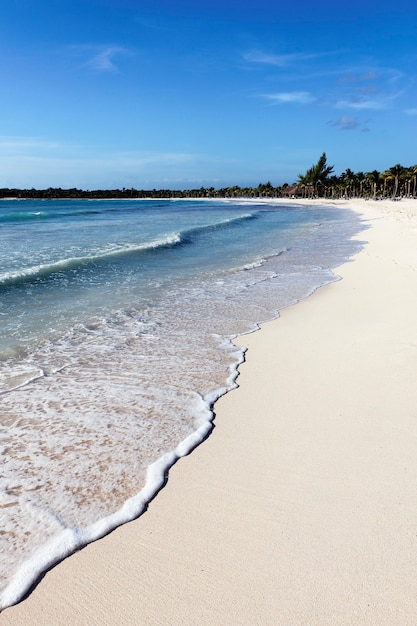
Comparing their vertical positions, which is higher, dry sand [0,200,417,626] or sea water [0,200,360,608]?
dry sand [0,200,417,626]

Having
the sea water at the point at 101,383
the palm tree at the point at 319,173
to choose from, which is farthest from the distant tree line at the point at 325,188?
the sea water at the point at 101,383

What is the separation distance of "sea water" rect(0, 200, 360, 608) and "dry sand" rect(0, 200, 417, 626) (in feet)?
0.75

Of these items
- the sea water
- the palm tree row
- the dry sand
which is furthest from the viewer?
the palm tree row

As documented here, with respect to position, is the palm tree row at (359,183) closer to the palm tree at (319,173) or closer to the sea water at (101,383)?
the palm tree at (319,173)

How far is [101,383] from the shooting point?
Result: 5559mm

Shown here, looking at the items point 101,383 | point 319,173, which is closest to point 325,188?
point 319,173

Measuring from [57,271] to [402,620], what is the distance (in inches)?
536

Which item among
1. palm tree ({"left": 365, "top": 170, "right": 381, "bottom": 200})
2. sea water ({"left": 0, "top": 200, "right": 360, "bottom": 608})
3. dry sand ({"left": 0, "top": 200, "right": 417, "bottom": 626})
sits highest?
palm tree ({"left": 365, "top": 170, "right": 381, "bottom": 200})

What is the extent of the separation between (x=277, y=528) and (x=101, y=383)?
3.15 metres

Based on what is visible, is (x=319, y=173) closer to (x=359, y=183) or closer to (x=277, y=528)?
(x=359, y=183)

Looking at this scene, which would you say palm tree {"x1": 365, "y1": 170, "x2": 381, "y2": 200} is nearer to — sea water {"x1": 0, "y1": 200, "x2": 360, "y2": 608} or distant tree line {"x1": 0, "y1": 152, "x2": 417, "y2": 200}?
distant tree line {"x1": 0, "y1": 152, "x2": 417, "y2": 200}

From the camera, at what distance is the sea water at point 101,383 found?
3.19 meters

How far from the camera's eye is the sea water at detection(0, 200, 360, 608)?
3186 millimetres

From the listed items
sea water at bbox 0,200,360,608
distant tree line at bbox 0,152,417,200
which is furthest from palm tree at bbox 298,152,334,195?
sea water at bbox 0,200,360,608
